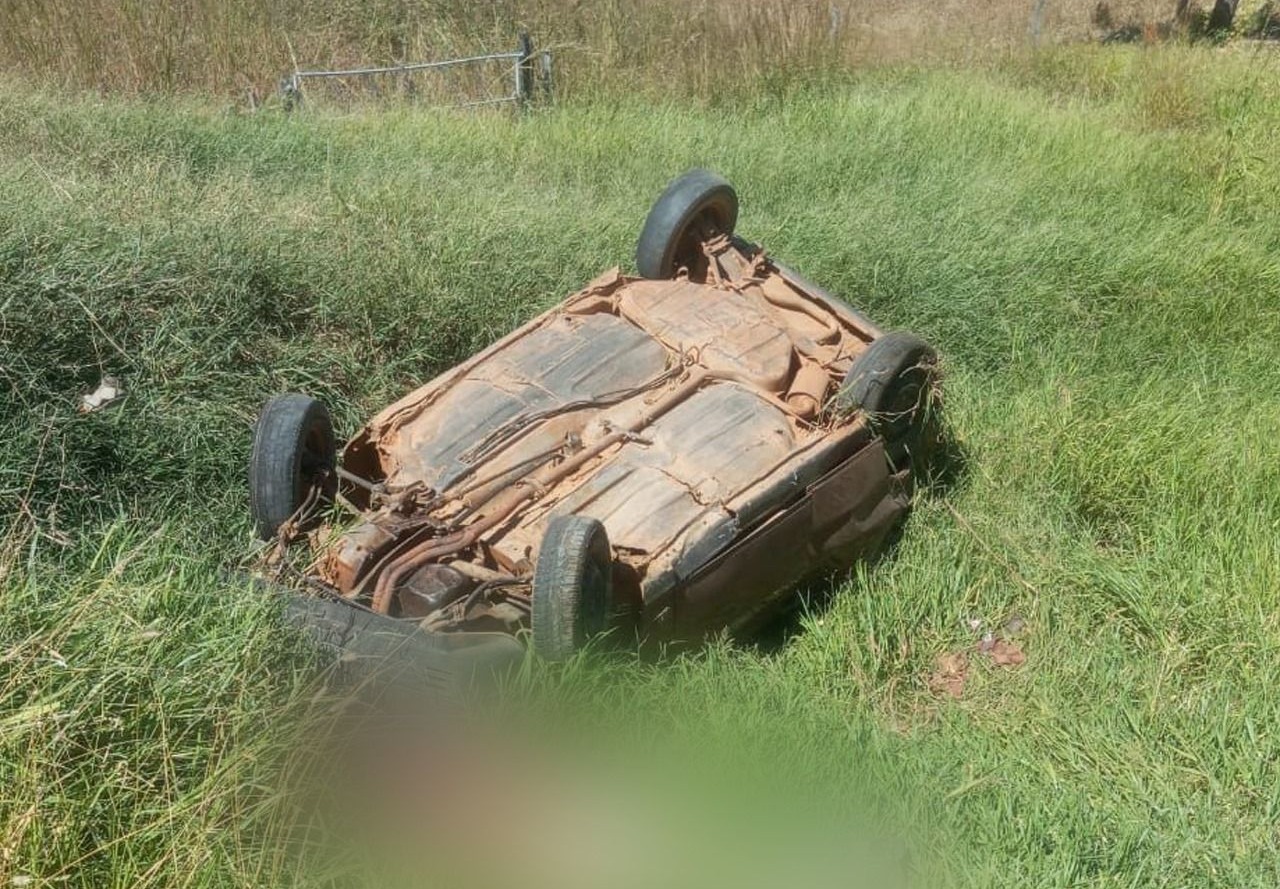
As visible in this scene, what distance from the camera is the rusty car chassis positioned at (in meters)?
4.16

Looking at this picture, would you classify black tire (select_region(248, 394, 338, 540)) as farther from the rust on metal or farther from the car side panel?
the car side panel

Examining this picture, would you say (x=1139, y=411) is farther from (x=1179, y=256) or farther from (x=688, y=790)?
(x=688, y=790)

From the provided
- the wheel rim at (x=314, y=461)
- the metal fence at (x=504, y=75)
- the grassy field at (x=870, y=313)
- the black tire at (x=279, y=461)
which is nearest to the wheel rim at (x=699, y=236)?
the grassy field at (x=870, y=313)

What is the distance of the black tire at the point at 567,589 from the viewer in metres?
3.77

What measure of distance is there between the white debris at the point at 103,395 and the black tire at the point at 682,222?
248 cm

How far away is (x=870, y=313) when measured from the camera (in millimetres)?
7305

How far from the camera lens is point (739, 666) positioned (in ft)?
14.6

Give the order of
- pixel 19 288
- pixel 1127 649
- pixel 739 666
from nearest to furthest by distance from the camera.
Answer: pixel 739 666 → pixel 1127 649 → pixel 19 288

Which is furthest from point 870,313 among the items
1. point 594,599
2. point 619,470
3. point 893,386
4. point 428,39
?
point 428,39

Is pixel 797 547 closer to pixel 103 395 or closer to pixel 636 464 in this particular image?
pixel 636 464

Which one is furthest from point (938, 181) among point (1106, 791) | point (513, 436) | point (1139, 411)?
point (1106, 791)

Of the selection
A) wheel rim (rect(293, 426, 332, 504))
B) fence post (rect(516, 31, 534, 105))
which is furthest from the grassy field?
fence post (rect(516, 31, 534, 105))

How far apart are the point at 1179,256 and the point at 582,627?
→ 5.78 m

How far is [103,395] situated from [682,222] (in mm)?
2738
